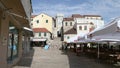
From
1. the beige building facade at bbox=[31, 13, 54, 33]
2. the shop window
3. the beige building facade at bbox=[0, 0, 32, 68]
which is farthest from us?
the beige building facade at bbox=[31, 13, 54, 33]

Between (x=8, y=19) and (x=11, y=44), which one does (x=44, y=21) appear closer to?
(x=11, y=44)

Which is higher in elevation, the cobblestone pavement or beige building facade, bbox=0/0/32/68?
beige building facade, bbox=0/0/32/68

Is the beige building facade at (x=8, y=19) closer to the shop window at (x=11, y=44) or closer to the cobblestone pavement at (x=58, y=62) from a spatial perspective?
the shop window at (x=11, y=44)

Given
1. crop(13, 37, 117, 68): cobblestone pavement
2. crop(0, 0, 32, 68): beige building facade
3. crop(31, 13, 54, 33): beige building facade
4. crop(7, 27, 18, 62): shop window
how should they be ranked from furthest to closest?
1. crop(31, 13, 54, 33): beige building facade
2. crop(13, 37, 117, 68): cobblestone pavement
3. crop(7, 27, 18, 62): shop window
4. crop(0, 0, 32, 68): beige building facade

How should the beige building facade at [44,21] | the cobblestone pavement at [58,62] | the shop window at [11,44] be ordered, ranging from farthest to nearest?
the beige building facade at [44,21] < the cobblestone pavement at [58,62] < the shop window at [11,44]

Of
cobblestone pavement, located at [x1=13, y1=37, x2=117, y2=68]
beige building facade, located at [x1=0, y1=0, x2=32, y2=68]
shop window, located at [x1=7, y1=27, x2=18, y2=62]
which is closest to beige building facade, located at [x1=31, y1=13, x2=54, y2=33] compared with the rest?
cobblestone pavement, located at [x1=13, y1=37, x2=117, y2=68]

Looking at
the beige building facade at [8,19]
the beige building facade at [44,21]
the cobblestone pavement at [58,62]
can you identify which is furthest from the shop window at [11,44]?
the beige building facade at [44,21]

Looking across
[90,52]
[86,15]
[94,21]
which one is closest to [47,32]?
[94,21]

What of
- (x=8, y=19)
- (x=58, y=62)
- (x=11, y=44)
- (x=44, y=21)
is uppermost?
(x=44, y=21)

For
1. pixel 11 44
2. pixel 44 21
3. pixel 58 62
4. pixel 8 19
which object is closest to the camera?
pixel 8 19

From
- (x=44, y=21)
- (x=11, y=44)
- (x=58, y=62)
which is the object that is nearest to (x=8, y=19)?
(x=11, y=44)

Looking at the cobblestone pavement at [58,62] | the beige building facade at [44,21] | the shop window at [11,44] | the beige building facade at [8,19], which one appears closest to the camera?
the beige building facade at [8,19]

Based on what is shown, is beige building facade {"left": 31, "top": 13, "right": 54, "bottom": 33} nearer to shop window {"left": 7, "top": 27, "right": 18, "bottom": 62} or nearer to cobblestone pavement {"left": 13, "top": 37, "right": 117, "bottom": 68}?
cobblestone pavement {"left": 13, "top": 37, "right": 117, "bottom": 68}

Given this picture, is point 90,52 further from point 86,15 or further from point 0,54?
point 86,15
